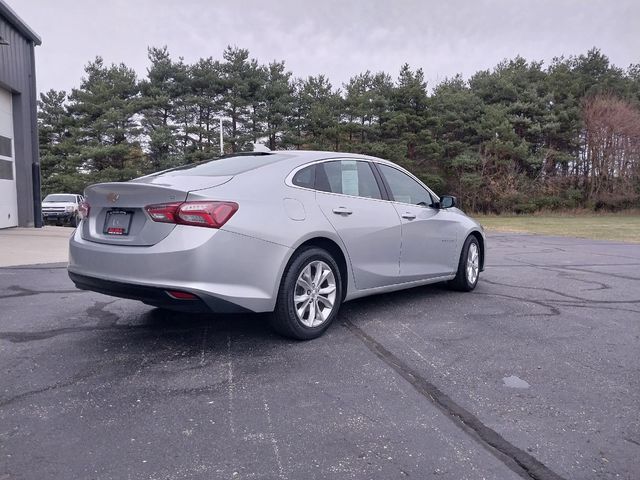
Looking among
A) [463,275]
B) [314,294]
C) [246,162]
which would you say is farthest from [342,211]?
[463,275]

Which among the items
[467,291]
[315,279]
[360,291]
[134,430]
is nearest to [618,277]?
[467,291]

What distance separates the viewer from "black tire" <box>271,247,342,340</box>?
3840 millimetres

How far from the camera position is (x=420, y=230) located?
5332 millimetres

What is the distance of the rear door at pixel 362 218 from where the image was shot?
14.3 ft

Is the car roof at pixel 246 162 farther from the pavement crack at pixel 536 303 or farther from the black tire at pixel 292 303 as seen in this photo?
the pavement crack at pixel 536 303

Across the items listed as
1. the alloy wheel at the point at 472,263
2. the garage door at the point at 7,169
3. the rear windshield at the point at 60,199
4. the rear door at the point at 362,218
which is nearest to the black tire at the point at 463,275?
the alloy wheel at the point at 472,263

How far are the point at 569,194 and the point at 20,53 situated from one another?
3870 cm

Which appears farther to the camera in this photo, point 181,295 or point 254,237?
point 254,237

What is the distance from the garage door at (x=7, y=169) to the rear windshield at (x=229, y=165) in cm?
1322

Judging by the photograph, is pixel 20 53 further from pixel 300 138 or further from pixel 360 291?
pixel 300 138

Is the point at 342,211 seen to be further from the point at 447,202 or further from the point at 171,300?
the point at 447,202

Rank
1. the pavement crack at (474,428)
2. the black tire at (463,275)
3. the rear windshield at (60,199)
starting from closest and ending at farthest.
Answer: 1. the pavement crack at (474,428)
2. the black tire at (463,275)
3. the rear windshield at (60,199)

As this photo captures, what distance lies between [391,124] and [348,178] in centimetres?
3340

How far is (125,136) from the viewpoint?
3481cm
